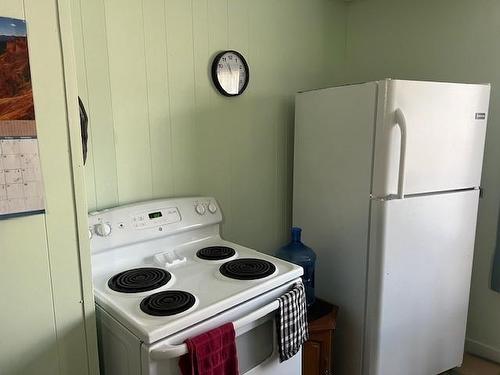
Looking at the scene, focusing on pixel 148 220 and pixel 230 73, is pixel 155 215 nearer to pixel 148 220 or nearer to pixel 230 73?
pixel 148 220

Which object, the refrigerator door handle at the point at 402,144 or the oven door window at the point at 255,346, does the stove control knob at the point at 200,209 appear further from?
the refrigerator door handle at the point at 402,144

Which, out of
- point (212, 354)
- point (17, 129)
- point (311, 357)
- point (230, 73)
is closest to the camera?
point (17, 129)

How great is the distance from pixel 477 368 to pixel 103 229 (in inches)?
86.6

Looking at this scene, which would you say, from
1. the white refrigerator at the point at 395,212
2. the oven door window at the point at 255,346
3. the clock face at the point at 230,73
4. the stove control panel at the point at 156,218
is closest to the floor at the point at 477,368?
the white refrigerator at the point at 395,212

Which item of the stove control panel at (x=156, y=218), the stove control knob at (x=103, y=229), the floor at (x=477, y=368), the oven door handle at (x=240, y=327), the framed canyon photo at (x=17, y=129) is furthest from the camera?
the floor at (x=477, y=368)

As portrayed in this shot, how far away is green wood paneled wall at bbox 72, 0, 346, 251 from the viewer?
153 centimetres

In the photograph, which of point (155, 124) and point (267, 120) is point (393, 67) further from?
point (155, 124)

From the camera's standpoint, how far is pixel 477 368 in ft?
7.05

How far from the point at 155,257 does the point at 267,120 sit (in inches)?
39.3

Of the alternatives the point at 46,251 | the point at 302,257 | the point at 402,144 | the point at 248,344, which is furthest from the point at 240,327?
the point at 402,144

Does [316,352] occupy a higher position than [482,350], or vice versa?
[316,352]

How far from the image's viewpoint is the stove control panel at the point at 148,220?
1455mm

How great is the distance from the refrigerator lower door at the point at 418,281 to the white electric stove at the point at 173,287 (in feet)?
1.56

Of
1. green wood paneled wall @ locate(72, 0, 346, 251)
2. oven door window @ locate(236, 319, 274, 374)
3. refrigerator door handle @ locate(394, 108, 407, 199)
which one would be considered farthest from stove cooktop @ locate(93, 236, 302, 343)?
refrigerator door handle @ locate(394, 108, 407, 199)
